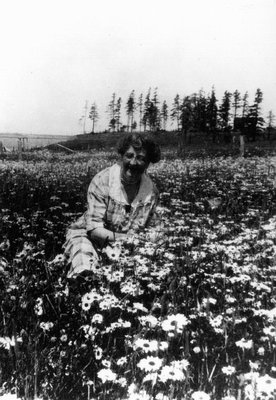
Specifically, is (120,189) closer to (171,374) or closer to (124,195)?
(124,195)

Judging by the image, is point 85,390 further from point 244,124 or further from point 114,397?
point 244,124

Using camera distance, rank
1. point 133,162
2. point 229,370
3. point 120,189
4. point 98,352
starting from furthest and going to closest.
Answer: point 120,189
point 133,162
point 98,352
point 229,370

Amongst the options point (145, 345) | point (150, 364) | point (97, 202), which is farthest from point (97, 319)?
point (97, 202)

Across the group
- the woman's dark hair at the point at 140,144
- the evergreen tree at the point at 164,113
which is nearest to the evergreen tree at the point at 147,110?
the evergreen tree at the point at 164,113

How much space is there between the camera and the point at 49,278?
290 centimetres

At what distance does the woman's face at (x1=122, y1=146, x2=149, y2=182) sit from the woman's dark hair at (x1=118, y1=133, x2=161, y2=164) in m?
0.05

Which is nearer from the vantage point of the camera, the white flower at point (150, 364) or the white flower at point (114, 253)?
the white flower at point (150, 364)

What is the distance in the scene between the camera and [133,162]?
445 cm

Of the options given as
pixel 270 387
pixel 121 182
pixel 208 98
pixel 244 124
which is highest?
pixel 208 98

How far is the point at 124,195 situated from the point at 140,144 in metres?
0.55

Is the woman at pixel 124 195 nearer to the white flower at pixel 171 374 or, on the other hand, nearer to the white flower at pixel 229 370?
the white flower at pixel 229 370

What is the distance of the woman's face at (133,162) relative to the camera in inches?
→ 176

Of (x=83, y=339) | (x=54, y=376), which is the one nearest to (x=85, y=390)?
(x=54, y=376)

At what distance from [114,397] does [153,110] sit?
108 meters
